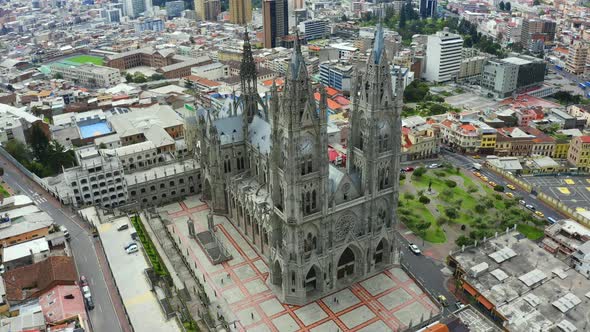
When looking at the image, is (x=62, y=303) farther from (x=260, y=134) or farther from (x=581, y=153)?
(x=581, y=153)

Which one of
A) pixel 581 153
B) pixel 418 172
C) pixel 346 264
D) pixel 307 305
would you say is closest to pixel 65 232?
pixel 307 305

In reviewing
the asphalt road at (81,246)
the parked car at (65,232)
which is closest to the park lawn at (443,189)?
the asphalt road at (81,246)

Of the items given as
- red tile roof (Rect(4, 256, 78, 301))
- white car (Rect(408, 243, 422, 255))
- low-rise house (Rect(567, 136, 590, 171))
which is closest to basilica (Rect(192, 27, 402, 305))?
white car (Rect(408, 243, 422, 255))

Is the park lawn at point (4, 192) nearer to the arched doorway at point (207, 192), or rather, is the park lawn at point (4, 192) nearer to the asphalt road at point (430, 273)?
the arched doorway at point (207, 192)

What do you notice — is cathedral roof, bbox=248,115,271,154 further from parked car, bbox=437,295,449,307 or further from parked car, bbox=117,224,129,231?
parked car, bbox=437,295,449,307

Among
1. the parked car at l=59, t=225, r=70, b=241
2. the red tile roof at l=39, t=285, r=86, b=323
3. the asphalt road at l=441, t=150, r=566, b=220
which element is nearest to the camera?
the red tile roof at l=39, t=285, r=86, b=323
